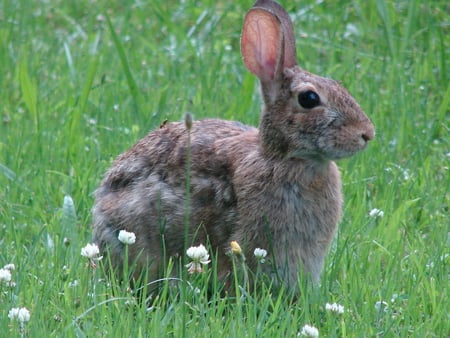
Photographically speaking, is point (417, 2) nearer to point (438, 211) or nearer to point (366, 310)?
point (438, 211)

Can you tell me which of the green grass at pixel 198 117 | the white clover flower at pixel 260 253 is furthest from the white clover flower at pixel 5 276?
the white clover flower at pixel 260 253

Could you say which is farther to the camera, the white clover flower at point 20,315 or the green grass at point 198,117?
the green grass at point 198,117

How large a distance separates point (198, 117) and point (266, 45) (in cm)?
171

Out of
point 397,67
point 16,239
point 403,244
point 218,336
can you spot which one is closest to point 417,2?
point 397,67

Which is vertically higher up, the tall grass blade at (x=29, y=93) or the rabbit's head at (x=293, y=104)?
the rabbit's head at (x=293, y=104)

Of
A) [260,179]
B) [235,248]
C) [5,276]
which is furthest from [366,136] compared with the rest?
[5,276]

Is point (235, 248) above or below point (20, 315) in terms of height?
above

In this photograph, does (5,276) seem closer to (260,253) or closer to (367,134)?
(260,253)

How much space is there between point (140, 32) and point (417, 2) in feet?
7.14

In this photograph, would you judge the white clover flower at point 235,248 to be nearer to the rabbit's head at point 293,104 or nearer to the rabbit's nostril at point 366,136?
the rabbit's head at point 293,104

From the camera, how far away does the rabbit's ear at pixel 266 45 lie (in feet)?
16.9

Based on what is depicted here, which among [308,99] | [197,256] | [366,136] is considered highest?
[308,99]

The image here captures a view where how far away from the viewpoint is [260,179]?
16.5 feet

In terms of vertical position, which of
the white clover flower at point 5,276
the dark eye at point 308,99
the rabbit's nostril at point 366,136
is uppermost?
the dark eye at point 308,99
